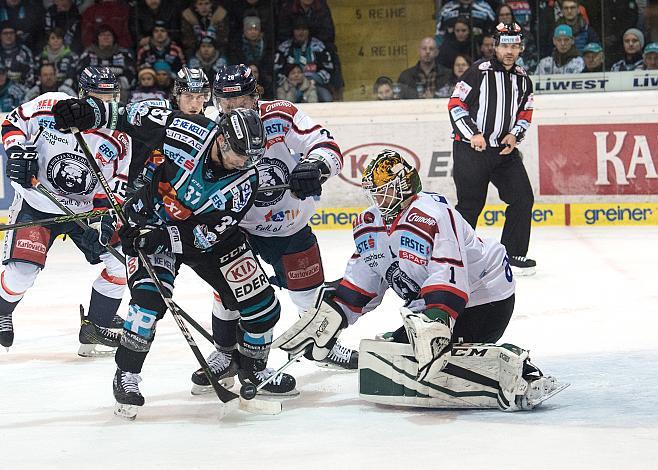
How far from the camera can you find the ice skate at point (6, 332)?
491cm

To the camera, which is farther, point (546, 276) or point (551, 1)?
point (551, 1)

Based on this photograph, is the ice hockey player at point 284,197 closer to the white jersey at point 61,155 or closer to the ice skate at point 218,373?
the ice skate at point 218,373

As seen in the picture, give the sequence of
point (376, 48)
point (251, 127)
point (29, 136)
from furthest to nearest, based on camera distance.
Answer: point (376, 48)
point (29, 136)
point (251, 127)

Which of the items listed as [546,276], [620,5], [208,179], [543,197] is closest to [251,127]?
[208,179]

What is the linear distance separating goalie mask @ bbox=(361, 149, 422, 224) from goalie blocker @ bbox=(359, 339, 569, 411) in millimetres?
433

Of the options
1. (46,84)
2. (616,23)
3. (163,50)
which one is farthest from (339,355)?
(46,84)

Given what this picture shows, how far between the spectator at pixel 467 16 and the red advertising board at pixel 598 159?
0.94m

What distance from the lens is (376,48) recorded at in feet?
29.0

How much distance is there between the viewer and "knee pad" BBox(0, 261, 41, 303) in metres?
4.83

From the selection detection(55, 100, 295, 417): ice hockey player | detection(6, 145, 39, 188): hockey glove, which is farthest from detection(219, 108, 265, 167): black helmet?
detection(6, 145, 39, 188): hockey glove

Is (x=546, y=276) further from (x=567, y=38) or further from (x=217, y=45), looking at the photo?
(x=217, y=45)

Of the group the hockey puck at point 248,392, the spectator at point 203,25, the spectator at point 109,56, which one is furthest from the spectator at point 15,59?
the hockey puck at point 248,392

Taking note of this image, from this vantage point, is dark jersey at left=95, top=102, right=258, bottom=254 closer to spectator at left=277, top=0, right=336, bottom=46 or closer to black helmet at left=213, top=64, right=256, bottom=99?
black helmet at left=213, top=64, right=256, bottom=99

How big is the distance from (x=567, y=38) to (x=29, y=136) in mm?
4763
